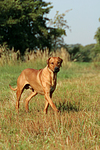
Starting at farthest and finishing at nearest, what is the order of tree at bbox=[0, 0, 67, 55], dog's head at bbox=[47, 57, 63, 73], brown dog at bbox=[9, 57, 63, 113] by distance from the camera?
tree at bbox=[0, 0, 67, 55] → brown dog at bbox=[9, 57, 63, 113] → dog's head at bbox=[47, 57, 63, 73]

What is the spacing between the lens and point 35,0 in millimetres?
23453

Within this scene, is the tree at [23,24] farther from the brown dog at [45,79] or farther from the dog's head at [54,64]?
the dog's head at [54,64]

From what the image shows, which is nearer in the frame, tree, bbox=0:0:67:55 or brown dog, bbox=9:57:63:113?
brown dog, bbox=9:57:63:113

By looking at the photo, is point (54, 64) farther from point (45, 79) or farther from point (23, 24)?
point (23, 24)

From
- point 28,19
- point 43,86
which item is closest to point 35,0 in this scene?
point 28,19

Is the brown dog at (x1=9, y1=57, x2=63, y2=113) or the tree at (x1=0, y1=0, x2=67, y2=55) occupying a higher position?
the tree at (x1=0, y1=0, x2=67, y2=55)

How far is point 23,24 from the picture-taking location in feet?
70.7

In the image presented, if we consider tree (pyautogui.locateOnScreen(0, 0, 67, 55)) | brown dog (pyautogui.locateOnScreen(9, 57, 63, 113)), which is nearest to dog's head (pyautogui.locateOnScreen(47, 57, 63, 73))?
brown dog (pyautogui.locateOnScreen(9, 57, 63, 113))

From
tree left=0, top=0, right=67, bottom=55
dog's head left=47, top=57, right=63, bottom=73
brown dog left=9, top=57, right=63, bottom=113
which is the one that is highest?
tree left=0, top=0, right=67, bottom=55

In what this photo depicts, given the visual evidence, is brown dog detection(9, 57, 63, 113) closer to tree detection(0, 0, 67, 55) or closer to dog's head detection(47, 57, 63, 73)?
dog's head detection(47, 57, 63, 73)

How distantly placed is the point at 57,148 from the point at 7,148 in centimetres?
70

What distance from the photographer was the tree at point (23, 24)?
65.5 ft

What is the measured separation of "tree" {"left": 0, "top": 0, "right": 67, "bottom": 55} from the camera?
20.0 metres

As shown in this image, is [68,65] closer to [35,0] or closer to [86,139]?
[35,0]
